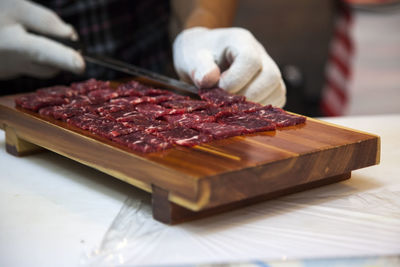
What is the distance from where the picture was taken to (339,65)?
6.76 m

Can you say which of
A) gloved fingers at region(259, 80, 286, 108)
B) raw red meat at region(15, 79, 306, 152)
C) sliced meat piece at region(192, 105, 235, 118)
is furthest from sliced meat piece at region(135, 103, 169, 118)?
gloved fingers at region(259, 80, 286, 108)

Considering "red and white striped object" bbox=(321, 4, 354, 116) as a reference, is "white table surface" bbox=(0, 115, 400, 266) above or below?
above

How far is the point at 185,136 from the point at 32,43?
156cm

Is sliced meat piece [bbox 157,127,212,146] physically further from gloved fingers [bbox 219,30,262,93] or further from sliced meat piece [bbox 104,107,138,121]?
gloved fingers [bbox 219,30,262,93]

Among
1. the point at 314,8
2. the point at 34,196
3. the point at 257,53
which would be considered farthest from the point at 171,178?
the point at 314,8

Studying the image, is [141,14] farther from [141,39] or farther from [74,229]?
[74,229]

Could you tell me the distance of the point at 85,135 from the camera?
1847 mm

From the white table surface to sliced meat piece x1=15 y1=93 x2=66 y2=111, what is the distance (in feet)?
0.92

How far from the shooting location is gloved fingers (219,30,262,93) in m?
2.44

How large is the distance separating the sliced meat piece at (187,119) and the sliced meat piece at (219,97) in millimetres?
183

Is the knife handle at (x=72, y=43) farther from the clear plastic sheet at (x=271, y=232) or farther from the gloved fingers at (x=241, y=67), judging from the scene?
the clear plastic sheet at (x=271, y=232)

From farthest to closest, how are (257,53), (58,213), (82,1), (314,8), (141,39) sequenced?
(314,8) → (141,39) → (82,1) → (257,53) → (58,213)

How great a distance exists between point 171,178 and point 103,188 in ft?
1.55

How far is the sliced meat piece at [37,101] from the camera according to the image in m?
2.17
